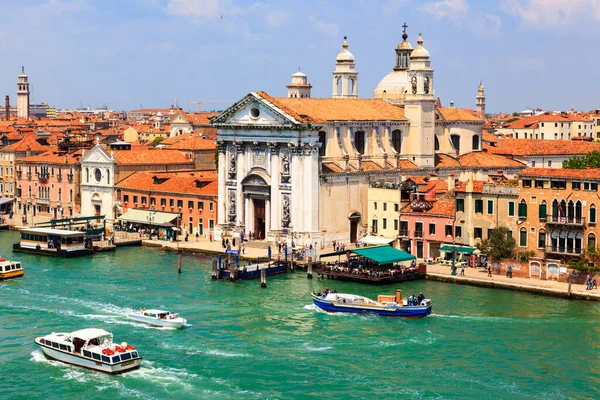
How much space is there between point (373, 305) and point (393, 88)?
2721cm

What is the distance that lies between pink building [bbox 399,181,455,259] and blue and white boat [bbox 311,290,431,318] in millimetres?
9157

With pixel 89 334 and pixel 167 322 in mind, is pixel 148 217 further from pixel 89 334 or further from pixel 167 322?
pixel 89 334

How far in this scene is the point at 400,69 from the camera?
6266cm

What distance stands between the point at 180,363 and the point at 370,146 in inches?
1053

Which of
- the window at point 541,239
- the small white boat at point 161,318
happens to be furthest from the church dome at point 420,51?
the small white boat at point 161,318

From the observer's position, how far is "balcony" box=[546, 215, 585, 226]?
40000 mm

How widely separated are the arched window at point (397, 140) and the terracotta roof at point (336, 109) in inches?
26.8

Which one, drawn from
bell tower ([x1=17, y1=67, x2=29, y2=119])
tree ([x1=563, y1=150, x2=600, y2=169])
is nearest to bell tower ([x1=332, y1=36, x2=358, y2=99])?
tree ([x1=563, y1=150, x2=600, y2=169])

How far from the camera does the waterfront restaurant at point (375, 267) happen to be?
41.8m

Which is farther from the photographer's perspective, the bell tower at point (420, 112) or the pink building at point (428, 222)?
the bell tower at point (420, 112)

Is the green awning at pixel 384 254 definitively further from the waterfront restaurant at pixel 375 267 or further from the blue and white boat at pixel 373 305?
the blue and white boat at pixel 373 305

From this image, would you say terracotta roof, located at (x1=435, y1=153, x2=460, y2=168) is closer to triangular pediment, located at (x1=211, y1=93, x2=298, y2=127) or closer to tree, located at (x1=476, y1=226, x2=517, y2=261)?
triangular pediment, located at (x1=211, y1=93, x2=298, y2=127)

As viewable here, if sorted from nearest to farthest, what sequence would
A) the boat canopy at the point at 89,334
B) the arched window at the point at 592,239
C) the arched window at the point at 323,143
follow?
the boat canopy at the point at 89,334, the arched window at the point at 592,239, the arched window at the point at 323,143

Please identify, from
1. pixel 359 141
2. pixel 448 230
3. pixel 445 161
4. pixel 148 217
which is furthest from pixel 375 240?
pixel 148 217
